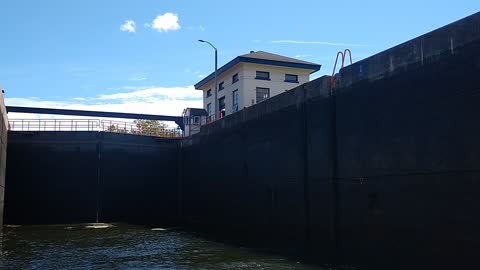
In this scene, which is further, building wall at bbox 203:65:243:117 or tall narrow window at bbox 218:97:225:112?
tall narrow window at bbox 218:97:225:112

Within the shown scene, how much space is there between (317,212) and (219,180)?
9.66m

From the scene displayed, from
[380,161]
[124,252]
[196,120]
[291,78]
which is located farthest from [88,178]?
[380,161]

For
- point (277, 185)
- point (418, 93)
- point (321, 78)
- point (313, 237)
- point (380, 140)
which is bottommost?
point (313, 237)

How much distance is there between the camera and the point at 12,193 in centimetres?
2823

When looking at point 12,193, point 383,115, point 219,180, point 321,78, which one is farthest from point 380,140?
point 12,193

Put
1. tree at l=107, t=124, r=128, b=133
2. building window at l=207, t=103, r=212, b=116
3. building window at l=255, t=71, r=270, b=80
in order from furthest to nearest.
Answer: building window at l=207, t=103, r=212, b=116
building window at l=255, t=71, r=270, b=80
tree at l=107, t=124, r=128, b=133

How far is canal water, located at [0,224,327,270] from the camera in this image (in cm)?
1442

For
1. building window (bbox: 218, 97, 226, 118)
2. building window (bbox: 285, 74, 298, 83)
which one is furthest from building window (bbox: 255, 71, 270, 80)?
building window (bbox: 218, 97, 226, 118)

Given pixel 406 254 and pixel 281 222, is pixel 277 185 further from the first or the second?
pixel 406 254

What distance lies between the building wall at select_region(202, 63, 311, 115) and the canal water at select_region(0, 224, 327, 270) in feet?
40.3

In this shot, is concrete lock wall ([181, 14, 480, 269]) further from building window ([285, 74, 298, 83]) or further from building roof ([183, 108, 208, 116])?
building roof ([183, 108, 208, 116])

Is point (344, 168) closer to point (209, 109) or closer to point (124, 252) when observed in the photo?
point (124, 252)

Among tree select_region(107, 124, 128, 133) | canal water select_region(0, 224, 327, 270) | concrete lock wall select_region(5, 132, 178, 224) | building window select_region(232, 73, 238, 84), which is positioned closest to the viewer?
canal water select_region(0, 224, 327, 270)

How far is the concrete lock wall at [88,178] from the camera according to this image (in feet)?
93.7
